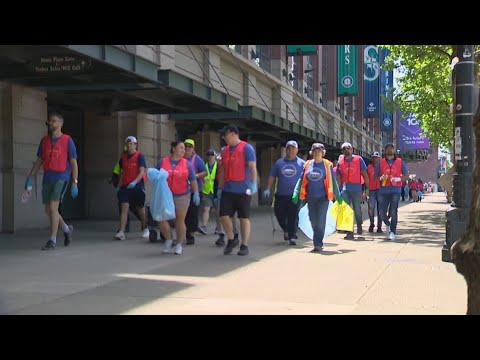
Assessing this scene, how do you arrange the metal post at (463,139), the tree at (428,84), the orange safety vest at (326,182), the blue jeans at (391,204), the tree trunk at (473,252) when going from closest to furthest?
the tree trunk at (473,252), the metal post at (463,139), the orange safety vest at (326,182), the blue jeans at (391,204), the tree at (428,84)

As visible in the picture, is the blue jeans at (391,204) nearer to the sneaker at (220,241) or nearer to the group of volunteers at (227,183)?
the group of volunteers at (227,183)

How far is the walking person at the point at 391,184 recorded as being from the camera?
11.4 metres

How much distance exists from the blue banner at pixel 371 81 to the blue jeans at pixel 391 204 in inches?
1387

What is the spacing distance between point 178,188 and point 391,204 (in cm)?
462

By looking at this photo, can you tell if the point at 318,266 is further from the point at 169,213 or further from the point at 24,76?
the point at 24,76

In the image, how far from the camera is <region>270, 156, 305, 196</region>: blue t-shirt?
1036 cm

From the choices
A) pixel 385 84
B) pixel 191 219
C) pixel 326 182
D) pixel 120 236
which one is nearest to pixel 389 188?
pixel 326 182

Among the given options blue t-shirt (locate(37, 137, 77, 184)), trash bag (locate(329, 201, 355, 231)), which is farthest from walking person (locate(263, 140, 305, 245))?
blue t-shirt (locate(37, 137, 77, 184))

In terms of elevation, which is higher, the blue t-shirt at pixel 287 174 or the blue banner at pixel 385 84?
the blue banner at pixel 385 84

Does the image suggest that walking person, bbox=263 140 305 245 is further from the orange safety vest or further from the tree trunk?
the tree trunk

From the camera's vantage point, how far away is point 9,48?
932 cm

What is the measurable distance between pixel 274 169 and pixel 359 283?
13.8 ft

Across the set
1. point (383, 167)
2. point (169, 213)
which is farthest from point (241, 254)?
point (383, 167)

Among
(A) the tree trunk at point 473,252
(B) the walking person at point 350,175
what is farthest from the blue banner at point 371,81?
(A) the tree trunk at point 473,252
